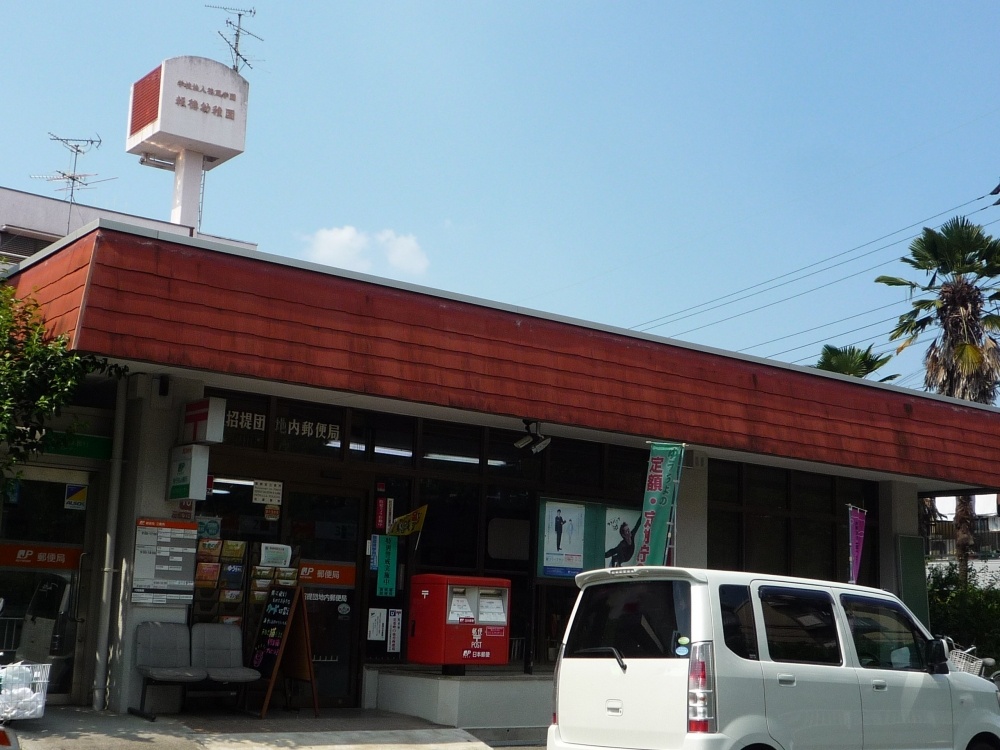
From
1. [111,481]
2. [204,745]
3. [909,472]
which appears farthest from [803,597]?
[909,472]

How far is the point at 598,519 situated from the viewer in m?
15.0

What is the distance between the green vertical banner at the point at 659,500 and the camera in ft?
43.5

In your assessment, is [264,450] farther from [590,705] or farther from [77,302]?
[590,705]

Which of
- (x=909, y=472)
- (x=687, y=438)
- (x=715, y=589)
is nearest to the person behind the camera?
(x=715, y=589)

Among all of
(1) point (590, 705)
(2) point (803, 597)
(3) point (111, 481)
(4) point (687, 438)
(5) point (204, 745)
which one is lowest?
(5) point (204, 745)

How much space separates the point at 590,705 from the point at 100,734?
13.9ft

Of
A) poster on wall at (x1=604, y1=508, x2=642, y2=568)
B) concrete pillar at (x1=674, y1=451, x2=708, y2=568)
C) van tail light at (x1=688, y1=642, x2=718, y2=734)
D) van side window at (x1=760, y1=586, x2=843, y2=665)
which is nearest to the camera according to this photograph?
van tail light at (x1=688, y1=642, x2=718, y2=734)

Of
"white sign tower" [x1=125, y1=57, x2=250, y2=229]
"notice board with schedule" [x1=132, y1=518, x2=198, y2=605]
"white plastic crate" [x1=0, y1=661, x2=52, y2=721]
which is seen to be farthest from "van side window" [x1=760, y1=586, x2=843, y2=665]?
"white sign tower" [x1=125, y1=57, x2=250, y2=229]

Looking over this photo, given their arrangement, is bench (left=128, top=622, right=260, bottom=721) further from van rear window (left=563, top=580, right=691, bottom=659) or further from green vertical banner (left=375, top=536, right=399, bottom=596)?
van rear window (left=563, top=580, right=691, bottom=659)

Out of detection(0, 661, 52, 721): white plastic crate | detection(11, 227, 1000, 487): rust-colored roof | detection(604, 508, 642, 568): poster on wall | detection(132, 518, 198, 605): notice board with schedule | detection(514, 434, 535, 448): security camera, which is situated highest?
detection(11, 227, 1000, 487): rust-colored roof

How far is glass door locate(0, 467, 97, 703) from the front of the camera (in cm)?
1149

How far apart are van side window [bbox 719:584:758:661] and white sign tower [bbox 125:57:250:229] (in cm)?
4165

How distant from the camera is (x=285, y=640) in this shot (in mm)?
11609

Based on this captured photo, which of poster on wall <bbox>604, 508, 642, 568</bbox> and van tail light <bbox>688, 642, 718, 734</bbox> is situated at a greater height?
poster on wall <bbox>604, 508, 642, 568</bbox>
